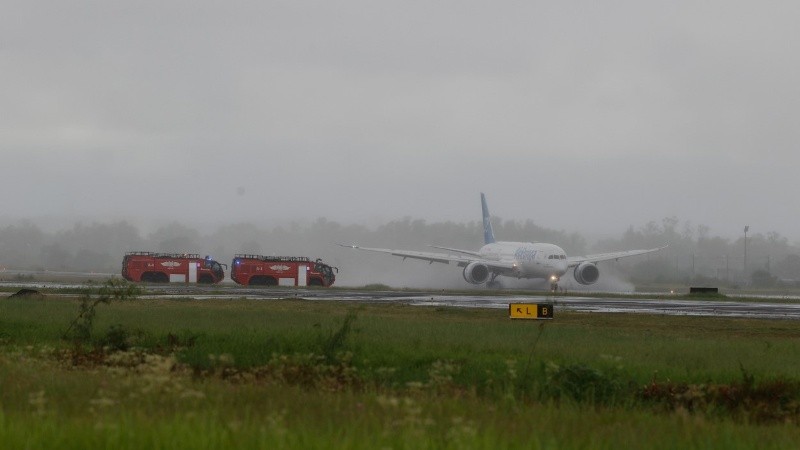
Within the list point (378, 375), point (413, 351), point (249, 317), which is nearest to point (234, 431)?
point (378, 375)

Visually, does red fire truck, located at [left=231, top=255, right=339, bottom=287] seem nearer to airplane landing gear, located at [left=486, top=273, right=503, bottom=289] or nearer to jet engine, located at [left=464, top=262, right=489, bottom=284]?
jet engine, located at [left=464, top=262, right=489, bottom=284]

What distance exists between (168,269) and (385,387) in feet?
242

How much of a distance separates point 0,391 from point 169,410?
8.82 ft

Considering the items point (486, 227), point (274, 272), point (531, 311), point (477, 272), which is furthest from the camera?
point (486, 227)

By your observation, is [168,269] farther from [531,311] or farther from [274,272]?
[531,311]

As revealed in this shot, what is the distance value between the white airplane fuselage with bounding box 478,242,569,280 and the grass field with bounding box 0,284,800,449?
163ft

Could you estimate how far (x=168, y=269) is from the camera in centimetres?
8469

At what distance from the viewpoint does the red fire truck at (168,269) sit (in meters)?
84.4

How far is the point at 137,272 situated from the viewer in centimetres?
8525

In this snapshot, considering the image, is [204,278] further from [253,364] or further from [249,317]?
[253,364]

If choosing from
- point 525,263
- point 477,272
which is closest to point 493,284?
point 477,272

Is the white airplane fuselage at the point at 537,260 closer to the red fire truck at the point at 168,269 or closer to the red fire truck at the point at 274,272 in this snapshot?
the red fire truck at the point at 274,272

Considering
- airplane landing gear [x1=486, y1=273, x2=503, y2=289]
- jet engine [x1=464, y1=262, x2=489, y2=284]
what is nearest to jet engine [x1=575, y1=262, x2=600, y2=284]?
jet engine [x1=464, y1=262, x2=489, y2=284]

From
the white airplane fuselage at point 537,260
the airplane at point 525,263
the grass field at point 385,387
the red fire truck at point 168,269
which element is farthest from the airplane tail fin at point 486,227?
the grass field at point 385,387
